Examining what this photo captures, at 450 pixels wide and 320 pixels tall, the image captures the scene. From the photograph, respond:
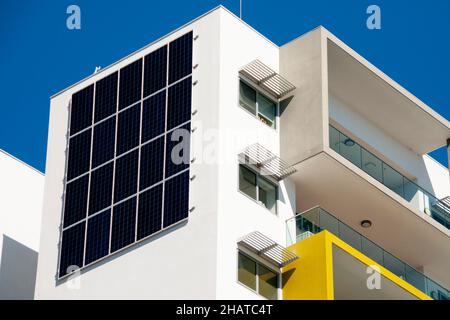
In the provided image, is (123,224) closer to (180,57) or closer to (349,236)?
(180,57)

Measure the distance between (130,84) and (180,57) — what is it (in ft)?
7.71

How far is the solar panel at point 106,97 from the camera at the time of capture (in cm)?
5369

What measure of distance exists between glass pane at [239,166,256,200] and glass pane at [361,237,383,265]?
427 cm

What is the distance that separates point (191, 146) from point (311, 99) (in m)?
4.85

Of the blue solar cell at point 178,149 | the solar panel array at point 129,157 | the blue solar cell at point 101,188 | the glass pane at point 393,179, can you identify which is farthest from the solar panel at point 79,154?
the glass pane at point 393,179

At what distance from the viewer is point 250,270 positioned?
1893 inches

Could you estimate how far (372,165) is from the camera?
5375 cm

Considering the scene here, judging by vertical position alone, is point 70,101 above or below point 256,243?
above

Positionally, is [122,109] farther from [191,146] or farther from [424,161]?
[424,161]

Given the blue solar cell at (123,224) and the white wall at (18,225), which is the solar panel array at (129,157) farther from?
the white wall at (18,225)

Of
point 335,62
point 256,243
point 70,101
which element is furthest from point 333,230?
point 70,101

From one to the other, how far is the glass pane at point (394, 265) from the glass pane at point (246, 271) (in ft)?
18.2

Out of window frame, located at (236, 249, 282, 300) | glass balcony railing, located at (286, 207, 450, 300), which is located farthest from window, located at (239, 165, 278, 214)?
window frame, located at (236, 249, 282, 300)
